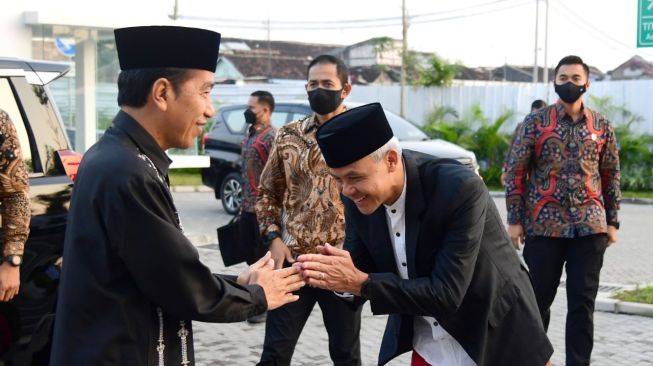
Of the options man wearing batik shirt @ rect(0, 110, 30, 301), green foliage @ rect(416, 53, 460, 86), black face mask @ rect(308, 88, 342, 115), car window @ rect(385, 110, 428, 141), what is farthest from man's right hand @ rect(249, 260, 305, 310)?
green foliage @ rect(416, 53, 460, 86)

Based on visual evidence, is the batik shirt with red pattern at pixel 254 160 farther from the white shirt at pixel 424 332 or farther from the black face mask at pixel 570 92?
the white shirt at pixel 424 332

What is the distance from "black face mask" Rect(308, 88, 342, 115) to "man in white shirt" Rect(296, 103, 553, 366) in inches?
70.6

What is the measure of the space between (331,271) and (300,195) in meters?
2.04

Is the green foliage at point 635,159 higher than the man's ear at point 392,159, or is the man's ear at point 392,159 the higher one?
the man's ear at point 392,159

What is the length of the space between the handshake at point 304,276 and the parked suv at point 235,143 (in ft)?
38.5

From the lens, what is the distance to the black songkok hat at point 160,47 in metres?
2.77

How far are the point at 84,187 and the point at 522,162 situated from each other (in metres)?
4.13

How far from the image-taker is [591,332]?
603 centimetres

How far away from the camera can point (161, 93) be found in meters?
2.79

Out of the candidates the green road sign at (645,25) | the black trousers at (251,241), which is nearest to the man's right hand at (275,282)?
the black trousers at (251,241)

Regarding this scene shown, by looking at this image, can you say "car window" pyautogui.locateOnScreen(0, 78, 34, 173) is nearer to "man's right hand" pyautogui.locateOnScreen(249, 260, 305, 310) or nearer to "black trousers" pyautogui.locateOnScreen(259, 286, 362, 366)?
"black trousers" pyautogui.locateOnScreen(259, 286, 362, 366)

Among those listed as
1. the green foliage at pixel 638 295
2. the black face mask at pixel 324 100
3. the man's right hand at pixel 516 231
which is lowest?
the green foliage at pixel 638 295

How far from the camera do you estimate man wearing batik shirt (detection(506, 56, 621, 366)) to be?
238 inches

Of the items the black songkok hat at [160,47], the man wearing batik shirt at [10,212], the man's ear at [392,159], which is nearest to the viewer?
the black songkok hat at [160,47]
